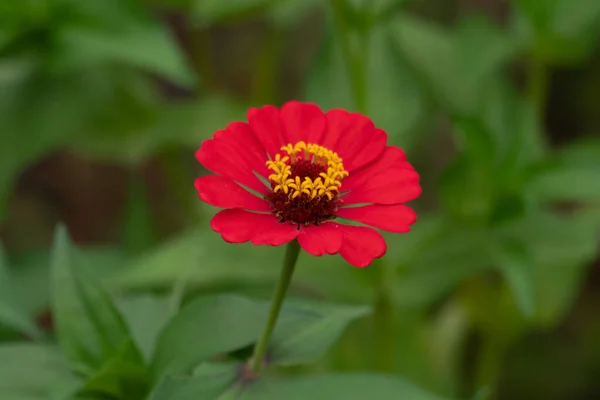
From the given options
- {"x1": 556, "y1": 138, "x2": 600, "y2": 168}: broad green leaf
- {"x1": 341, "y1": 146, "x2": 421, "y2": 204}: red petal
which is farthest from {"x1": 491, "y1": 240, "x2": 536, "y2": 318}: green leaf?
{"x1": 341, "y1": 146, "x2": 421, "y2": 204}: red petal

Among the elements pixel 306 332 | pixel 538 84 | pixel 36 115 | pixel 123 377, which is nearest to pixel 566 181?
pixel 538 84

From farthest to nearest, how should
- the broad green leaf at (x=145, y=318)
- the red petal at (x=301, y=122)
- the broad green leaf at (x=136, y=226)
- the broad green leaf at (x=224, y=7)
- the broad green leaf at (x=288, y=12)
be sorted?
the broad green leaf at (x=288, y=12) → the broad green leaf at (x=136, y=226) → the broad green leaf at (x=224, y=7) → the broad green leaf at (x=145, y=318) → the red petal at (x=301, y=122)

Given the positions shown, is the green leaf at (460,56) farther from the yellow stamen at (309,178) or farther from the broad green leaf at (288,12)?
the yellow stamen at (309,178)

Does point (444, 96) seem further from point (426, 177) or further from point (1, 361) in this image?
point (1, 361)

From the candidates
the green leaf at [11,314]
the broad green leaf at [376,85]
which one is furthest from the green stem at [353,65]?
the green leaf at [11,314]

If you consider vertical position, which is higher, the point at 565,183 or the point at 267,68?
the point at 267,68

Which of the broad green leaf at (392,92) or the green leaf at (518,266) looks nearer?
the green leaf at (518,266)

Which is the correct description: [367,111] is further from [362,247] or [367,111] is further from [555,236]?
[362,247]
